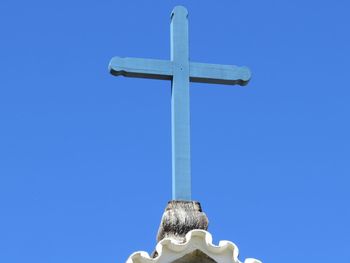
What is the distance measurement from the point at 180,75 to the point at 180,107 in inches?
12.5

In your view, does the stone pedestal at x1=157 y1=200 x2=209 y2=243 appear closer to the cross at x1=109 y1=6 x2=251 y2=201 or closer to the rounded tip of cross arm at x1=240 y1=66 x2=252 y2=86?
the cross at x1=109 y1=6 x2=251 y2=201

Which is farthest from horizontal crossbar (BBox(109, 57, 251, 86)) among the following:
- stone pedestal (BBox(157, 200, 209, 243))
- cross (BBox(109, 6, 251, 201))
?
stone pedestal (BBox(157, 200, 209, 243))

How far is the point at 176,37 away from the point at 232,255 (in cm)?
192

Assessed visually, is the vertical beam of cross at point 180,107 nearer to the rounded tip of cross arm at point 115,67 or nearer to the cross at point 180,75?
the cross at point 180,75

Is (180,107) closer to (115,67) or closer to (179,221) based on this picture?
(115,67)

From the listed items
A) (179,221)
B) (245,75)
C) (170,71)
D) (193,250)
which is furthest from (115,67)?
(193,250)

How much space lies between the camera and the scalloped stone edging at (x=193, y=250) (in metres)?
5.70

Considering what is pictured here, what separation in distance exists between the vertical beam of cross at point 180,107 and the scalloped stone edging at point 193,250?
1.57 ft

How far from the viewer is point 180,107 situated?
21.2 feet

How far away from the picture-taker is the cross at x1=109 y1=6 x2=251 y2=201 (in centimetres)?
626

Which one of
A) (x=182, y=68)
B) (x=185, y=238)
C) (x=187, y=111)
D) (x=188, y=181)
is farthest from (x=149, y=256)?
(x=182, y=68)

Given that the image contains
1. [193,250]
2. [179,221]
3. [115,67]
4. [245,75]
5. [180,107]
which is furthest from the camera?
[245,75]

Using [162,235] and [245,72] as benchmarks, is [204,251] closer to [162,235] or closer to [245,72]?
[162,235]

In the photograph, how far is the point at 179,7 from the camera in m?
6.85
